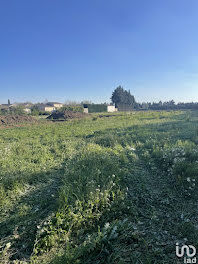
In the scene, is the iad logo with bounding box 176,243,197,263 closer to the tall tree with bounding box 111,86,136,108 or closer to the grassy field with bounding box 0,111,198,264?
the grassy field with bounding box 0,111,198,264

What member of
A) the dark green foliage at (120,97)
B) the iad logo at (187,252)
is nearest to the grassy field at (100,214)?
the iad logo at (187,252)

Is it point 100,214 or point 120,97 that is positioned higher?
point 120,97

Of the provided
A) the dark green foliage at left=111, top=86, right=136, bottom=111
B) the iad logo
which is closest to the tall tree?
the dark green foliage at left=111, top=86, right=136, bottom=111

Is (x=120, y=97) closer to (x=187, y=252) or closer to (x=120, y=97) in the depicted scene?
(x=120, y=97)

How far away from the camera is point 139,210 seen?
9.41 feet

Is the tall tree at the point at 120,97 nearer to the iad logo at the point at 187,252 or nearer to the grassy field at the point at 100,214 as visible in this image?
the grassy field at the point at 100,214

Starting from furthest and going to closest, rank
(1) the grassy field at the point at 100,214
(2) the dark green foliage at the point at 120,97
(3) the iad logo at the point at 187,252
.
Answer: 1. (2) the dark green foliage at the point at 120,97
2. (1) the grassy field at the point at 100,214
3. (3) the iad logo at the point at 187,252

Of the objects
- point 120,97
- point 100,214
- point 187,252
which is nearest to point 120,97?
point 120,97

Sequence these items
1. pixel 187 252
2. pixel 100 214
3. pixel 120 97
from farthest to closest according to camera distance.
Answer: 1. pixel 120 97
2. pixel 100 214
3. pixel 187 252

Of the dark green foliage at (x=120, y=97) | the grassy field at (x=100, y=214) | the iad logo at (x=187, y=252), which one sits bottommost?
the iad logo at (x=187, y=252)

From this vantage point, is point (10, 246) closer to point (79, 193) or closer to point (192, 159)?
point (79, 193)

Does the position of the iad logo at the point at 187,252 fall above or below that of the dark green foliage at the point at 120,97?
below

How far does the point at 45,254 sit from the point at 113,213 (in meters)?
1.21

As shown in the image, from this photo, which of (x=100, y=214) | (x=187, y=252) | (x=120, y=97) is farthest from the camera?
(x=120, y=97)
